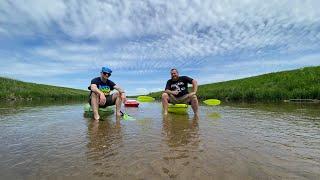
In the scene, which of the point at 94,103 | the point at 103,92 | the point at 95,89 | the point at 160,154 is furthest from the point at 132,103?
the point at 160,154

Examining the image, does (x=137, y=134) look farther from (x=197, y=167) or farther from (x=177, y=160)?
(x=197, y=167)

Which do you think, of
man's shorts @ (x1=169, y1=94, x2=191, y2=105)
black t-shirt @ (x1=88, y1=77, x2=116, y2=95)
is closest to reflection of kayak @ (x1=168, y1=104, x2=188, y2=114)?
man's shorts @ (x1=169, y1=94, x2=191, y2=105)

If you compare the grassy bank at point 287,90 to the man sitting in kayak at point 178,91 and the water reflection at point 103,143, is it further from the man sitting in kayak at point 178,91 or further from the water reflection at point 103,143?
the water reflection at point 103,143

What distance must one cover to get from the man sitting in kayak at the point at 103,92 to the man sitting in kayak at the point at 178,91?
1995 mm

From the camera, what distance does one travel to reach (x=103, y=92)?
988 centimetres

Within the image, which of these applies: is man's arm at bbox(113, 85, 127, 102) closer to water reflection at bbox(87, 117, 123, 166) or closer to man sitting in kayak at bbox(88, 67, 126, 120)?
man sitting in kayak at bbox(88, 67, 126, 120)

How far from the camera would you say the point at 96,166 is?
3564 millimetres

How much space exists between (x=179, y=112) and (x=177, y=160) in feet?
25.2

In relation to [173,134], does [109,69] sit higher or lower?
higher

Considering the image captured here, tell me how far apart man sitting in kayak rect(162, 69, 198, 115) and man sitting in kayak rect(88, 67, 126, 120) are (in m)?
2.00

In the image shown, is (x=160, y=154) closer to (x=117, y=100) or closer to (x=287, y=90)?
(x=117, y=100)

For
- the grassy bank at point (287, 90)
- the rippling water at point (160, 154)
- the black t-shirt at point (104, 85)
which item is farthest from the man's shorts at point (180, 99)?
the grassy bank at point (287, 90)

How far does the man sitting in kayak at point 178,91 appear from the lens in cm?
1081

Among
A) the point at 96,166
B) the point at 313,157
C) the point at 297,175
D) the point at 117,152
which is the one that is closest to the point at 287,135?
the point at 313,157
